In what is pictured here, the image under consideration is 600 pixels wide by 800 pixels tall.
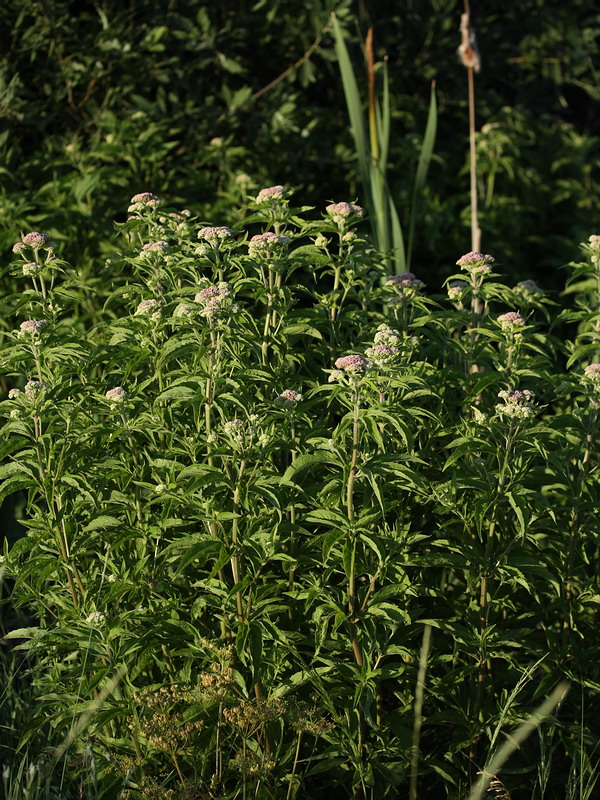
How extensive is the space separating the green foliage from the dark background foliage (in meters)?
1.85

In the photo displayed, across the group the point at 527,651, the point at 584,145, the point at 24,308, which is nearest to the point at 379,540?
the point at 527,651

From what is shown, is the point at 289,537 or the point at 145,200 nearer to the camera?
the point at 289,537

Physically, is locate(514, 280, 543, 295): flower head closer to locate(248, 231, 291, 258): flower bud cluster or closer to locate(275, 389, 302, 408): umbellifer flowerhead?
locate(248, 231, 291, 258): flower bud cluster

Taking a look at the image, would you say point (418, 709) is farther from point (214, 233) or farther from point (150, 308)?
point (214, 233)

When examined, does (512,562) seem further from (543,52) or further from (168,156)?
(543,52)

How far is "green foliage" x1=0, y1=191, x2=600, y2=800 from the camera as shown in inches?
95.6

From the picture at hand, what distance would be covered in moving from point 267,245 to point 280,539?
31.4 inches

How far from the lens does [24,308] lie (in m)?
2.93

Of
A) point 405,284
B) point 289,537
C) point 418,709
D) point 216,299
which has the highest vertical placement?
point 216,299

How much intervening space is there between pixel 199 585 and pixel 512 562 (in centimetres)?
82

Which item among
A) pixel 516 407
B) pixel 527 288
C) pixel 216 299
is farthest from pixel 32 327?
pixel 527 288

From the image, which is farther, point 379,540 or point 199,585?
point 199,585

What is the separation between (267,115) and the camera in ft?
17.4

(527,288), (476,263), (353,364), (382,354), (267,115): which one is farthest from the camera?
(267,115)
